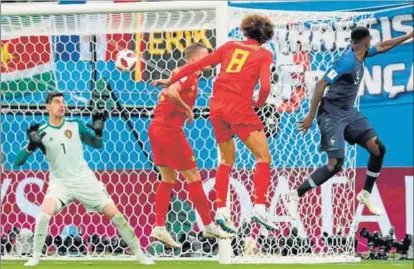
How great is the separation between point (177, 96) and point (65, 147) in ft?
4.11

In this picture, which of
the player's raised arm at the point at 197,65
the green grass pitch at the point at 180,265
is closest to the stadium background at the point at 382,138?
the green grass pitch at the point at 180,265

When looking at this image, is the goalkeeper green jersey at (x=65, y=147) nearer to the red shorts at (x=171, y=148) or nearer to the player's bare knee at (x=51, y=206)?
the player's bare knee at (x=51, y=206)

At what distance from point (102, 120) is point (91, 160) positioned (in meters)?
2.22

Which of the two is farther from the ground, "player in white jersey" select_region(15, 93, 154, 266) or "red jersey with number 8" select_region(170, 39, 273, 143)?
"red jersey with number 8" select_region(170, 39, 273, 143)

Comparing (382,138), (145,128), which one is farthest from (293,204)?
(382,138)

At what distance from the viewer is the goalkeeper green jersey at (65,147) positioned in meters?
12.3

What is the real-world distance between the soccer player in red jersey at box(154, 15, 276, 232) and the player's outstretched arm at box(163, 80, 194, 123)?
0.29 metres

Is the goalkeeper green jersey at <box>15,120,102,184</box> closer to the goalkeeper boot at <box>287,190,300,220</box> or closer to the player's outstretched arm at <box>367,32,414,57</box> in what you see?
the goalkeeper boot at <box>287,190,300,220</box>

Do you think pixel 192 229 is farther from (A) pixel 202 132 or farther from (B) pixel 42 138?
(B) pixel 42 138

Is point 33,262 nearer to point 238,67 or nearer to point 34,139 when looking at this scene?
point 34,139

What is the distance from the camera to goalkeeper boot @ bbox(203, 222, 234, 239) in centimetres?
1177

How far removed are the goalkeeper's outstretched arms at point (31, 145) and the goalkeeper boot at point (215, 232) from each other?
1649 mm

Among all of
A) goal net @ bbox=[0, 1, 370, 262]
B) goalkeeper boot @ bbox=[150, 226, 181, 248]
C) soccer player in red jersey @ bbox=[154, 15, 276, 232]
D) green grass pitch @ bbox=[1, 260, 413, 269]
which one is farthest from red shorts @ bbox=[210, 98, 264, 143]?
goal net @ bbox=[0, 1, 370, 262]

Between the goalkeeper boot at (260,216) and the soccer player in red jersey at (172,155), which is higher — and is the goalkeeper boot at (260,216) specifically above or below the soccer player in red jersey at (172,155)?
below
